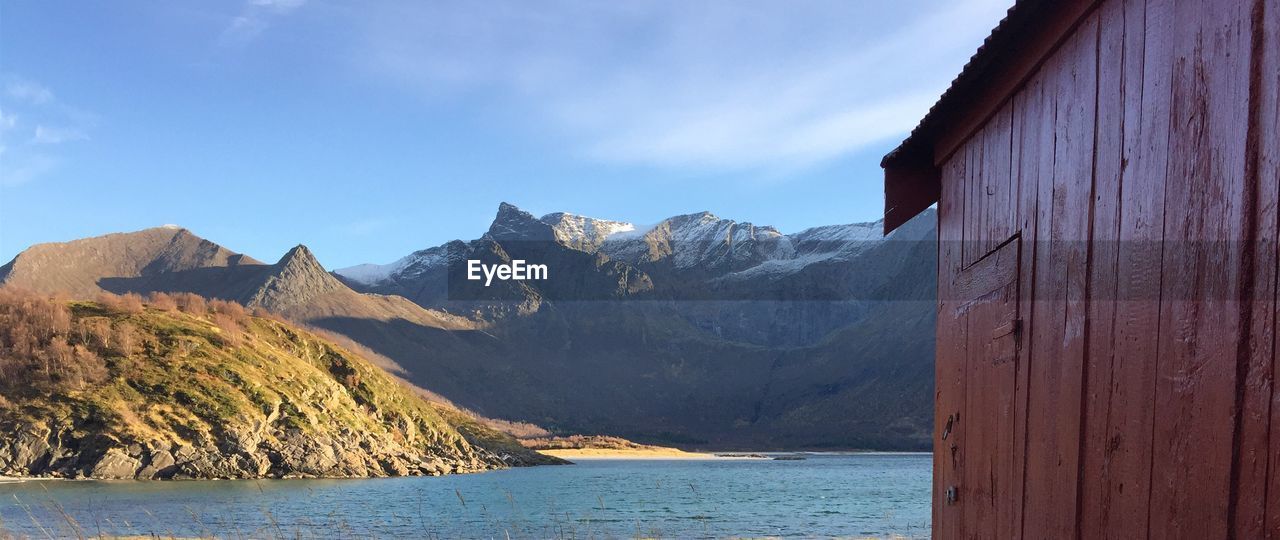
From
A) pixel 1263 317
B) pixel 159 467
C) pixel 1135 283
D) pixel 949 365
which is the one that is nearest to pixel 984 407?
pixel 949 365

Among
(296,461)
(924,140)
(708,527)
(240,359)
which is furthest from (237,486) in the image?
(924,140)

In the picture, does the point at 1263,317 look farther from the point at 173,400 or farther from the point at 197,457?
the point at 173,400

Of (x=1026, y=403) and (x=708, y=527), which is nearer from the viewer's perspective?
(x=1026, y=403)

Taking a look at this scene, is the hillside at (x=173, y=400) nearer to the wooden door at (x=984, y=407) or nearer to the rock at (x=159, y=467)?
the rock at (x=159, y=467)

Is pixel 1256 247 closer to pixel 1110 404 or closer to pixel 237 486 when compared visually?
pixel 1110 404

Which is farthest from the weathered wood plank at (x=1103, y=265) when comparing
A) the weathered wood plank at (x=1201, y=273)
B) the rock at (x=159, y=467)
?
the rock at (x=159, y=467)

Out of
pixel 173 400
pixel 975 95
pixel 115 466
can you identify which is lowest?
pixel 115 466

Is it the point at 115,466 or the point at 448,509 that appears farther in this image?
the point at 115,466
